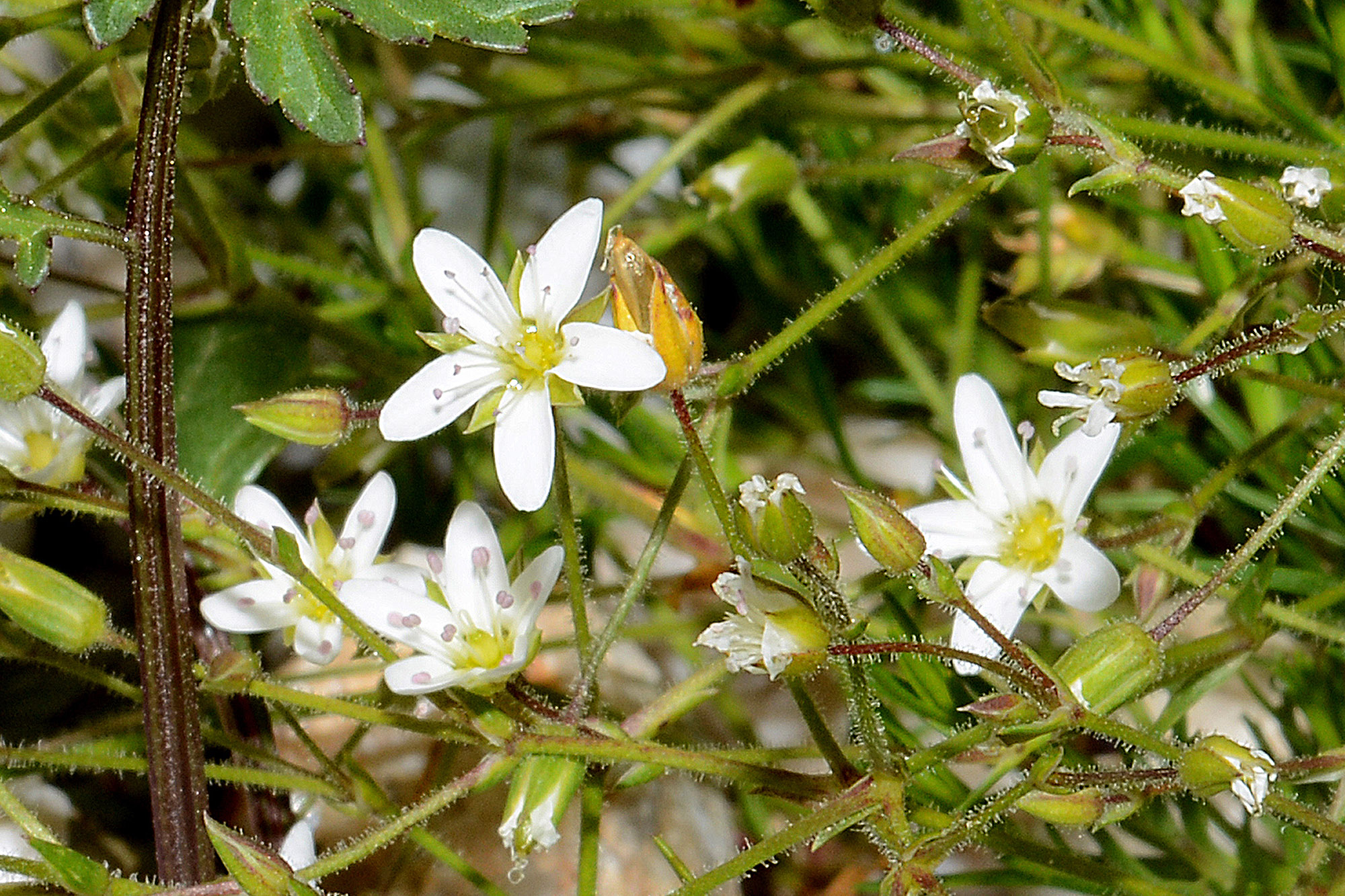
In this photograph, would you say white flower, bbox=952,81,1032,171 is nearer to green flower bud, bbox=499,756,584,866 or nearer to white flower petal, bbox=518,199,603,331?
white flower petal, bbox=518,199,603,331

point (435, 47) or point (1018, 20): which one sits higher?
point (435, 47)

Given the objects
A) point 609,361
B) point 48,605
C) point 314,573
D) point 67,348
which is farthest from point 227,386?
point 609,361

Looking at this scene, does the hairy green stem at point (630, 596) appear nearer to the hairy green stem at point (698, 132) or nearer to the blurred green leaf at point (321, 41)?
the blurred green leaf at point (321, 41)

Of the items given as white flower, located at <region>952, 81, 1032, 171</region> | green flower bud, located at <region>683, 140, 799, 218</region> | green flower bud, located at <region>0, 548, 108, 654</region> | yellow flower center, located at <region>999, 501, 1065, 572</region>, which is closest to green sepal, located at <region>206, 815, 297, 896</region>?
green flower bud, located at <region>0, 548, 108, 654</region>

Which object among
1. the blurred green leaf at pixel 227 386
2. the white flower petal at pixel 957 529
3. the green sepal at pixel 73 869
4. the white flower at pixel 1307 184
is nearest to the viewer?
the green sepal at pixel 73 869

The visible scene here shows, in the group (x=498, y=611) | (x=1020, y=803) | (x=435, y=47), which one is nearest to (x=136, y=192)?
(x=498, y=611)

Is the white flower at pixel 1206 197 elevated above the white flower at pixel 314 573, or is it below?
above

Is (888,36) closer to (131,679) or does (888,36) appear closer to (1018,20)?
(1018,20)

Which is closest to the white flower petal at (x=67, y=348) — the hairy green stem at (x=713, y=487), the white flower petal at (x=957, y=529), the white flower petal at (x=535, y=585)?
the white flower petal at (x=535, y=585)
